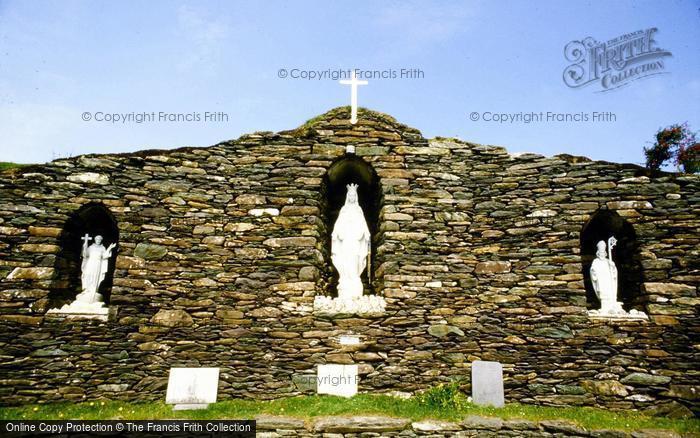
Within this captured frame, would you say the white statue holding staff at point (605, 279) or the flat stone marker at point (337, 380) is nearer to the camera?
the flat stone marker at point (337, 380)

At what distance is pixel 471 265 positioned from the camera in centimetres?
766

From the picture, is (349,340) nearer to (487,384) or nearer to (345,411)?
(345,411)

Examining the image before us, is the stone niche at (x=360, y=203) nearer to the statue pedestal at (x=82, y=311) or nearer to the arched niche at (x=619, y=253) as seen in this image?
the statue pedestal at (x=82, y=311)

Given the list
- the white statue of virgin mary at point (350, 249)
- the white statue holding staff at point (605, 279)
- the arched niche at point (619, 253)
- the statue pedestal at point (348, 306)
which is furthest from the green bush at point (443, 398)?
the arched niche at point (619, 253)

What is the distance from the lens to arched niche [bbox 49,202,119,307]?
7.45 metres

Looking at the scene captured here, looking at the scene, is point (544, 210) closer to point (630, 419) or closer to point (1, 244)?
point (630, 419)

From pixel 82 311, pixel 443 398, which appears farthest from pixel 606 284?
pixel 82 311

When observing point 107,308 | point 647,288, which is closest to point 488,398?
point 647,288

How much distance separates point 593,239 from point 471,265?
102 inches

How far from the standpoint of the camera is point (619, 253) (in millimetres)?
8219

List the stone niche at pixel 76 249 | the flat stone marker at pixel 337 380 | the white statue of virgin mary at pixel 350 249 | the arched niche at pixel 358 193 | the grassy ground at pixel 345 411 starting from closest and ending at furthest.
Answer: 1. the grassy ground at pixel 345 411
2. the flat stone marker at pixel 337 380
3. the stone niche at pixel 76 249
4. the white statue of virgin mary at pixel 350 249
5. the arched niche at pixel 358 193

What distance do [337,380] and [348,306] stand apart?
1.15 m

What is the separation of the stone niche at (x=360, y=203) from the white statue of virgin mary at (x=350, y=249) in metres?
0.24

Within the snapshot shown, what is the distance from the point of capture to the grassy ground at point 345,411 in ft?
20.2
